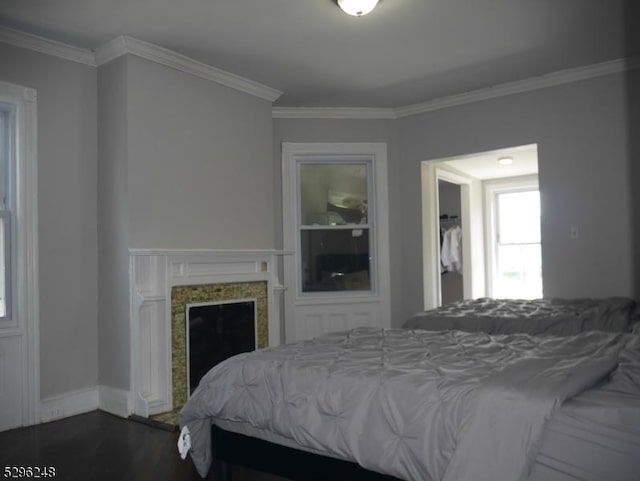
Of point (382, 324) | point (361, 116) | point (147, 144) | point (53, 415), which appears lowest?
point (53, 415)

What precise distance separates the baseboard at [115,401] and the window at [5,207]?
0.82 metres

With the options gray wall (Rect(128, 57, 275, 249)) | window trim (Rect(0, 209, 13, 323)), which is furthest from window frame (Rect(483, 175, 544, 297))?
window trim (Rect(0, 209, 13, 323))

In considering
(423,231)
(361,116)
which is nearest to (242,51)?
(361,116)

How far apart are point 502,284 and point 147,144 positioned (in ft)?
18.3

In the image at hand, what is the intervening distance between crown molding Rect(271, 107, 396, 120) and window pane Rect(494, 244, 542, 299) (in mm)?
3394

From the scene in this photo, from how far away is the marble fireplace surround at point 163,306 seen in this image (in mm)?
3432

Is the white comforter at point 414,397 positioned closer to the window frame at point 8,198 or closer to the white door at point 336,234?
the window frame at point 8,198

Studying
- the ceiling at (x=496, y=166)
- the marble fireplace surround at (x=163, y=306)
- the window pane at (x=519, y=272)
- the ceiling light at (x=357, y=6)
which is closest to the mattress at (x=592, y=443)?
the ceiling light at (x=357, y=6)

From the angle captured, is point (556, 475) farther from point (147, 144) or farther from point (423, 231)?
point (423, 231)

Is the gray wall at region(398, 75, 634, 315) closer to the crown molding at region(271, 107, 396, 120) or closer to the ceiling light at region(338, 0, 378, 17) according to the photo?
the crown molding at region(271, 107, 396, 120)

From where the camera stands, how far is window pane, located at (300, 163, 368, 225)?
5.08 meters

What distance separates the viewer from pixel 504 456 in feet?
4.86

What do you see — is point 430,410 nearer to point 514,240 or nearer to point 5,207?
point 5,207

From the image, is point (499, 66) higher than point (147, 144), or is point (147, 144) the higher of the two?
point (499, 66)
